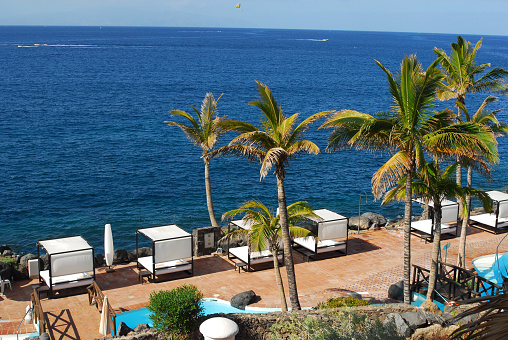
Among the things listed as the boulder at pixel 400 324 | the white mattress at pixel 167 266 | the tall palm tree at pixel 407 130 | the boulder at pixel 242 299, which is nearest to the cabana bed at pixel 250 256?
the white mattress at pixel 167 266

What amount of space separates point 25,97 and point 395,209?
58.6 m

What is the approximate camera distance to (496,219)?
79.3 feet

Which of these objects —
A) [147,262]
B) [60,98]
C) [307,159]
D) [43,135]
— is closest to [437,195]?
[147,262]

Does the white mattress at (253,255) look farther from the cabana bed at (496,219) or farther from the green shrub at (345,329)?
A: the cabana bed at (496,219)

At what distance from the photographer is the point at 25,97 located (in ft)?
244

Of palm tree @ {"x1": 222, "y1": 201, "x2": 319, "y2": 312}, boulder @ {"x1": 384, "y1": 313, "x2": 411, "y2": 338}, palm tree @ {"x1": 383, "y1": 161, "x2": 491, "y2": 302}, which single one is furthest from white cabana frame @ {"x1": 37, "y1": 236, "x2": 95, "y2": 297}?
boulder @ {"x1": 384, "y1": 313, "x2": 411, "y2": 338}

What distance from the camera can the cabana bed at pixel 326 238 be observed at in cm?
2105

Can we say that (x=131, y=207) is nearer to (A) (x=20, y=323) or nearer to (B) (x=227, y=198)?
(B) (x=227, y=198)

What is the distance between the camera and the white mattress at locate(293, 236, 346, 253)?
68.9 ft

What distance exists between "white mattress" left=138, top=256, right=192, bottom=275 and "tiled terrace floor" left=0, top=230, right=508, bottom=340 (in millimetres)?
366

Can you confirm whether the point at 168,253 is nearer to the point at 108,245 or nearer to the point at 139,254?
the point at 108,245

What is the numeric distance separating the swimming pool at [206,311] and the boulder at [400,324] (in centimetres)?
472

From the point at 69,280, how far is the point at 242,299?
596cm

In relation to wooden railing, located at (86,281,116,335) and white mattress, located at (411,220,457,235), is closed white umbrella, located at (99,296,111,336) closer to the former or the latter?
wooden railing, located at (86,281,116,335)
